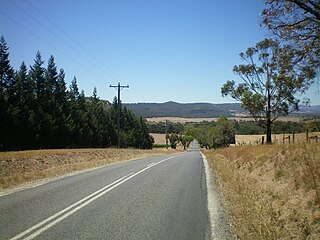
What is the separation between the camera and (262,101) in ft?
113

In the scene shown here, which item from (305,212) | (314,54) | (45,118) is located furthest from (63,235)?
(45,118)

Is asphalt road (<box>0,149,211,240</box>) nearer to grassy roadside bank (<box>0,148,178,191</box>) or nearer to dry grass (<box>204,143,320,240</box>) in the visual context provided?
dry grass (<box>204,143,320,240</box>)

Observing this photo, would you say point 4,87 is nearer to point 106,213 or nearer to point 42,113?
point 42,113

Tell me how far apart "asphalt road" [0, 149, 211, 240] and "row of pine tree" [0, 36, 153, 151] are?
1616 inches

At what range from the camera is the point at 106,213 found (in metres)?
8.01

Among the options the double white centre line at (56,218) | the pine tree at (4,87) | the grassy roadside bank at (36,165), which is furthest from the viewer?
the pine tree at (4,87)

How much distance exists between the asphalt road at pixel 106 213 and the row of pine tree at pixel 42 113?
41.0m

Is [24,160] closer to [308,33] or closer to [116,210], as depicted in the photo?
[116,210]

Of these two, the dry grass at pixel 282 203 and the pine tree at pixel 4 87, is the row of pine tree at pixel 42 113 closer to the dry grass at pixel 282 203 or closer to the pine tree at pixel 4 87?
the pine tree at pixel 4 87

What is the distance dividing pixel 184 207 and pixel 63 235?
146 inches

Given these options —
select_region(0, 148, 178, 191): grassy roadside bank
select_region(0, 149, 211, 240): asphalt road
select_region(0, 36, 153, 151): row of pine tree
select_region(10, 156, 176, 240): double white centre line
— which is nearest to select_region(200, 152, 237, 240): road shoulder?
select_region(0, 149, 211, 240): asphalt road

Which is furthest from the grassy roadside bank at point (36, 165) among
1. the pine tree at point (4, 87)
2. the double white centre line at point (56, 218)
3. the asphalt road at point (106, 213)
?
the pine tree at point (4, 87)

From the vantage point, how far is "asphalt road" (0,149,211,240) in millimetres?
6375

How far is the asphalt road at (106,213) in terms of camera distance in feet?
20.9
